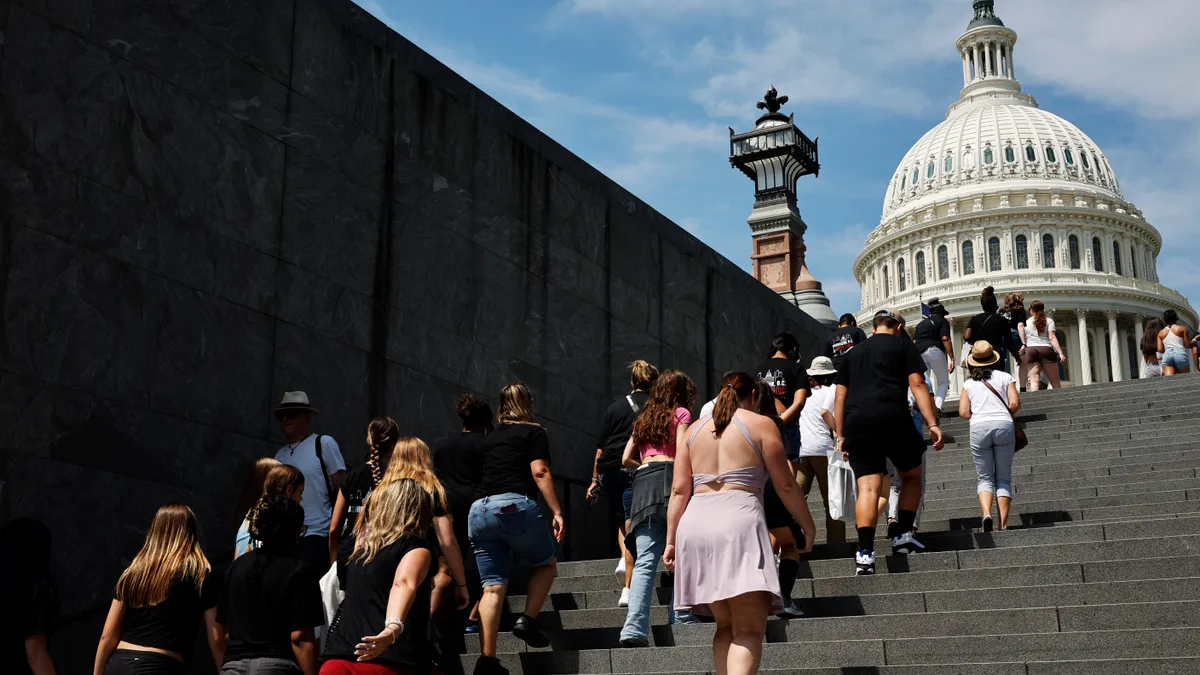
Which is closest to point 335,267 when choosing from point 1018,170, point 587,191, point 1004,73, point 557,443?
point 557,443

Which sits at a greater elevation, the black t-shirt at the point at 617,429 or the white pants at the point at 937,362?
the white pants at the point at 937,362

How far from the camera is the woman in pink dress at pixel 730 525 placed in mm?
6027

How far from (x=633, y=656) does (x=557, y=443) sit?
5.62 meters

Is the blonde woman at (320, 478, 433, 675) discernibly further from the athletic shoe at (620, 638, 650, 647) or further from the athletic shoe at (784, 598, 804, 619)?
the athletic shoe at (784, 598, 804, 619)

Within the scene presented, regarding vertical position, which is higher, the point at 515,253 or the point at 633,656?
the point at 515,253

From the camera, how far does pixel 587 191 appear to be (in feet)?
46.5

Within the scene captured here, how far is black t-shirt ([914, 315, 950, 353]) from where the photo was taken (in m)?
17.4

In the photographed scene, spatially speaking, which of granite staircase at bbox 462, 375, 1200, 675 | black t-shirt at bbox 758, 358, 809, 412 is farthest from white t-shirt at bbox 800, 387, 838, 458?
granite staircase at bbox 462, 375, 1200, 675

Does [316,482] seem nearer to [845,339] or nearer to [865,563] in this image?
[865,563]

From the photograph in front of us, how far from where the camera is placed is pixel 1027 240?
369 ft

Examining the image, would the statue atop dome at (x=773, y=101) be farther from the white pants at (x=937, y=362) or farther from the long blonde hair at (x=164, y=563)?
the long blonde hair at (x=164, y=563)

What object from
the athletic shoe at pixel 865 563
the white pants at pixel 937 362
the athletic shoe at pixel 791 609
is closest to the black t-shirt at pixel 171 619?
the athletic shoe at pixel 791 609

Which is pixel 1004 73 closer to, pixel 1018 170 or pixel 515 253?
pixel 1018 170

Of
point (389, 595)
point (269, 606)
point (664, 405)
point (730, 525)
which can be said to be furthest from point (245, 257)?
point (730, 525)
